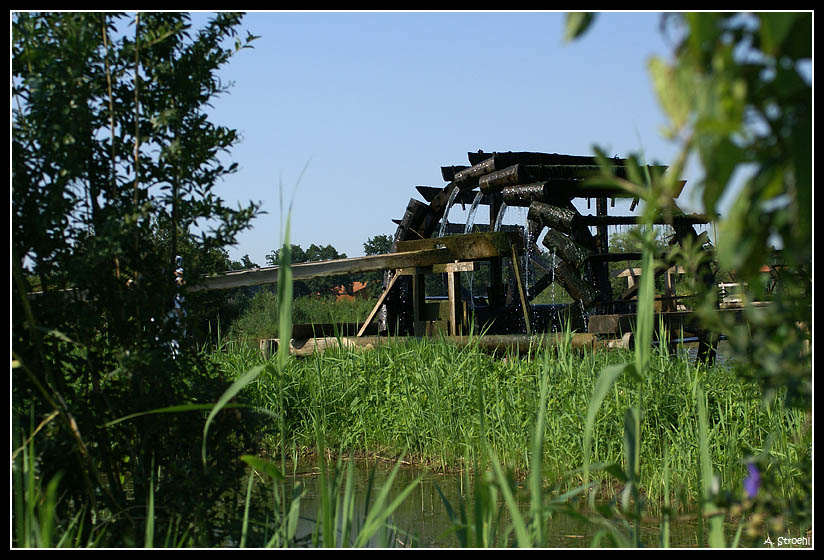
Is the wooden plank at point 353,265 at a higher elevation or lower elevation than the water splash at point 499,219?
lower

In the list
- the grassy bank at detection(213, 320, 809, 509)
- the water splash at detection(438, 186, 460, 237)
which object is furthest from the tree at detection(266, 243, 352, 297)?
the grassy bank at detection(213, 320, 809, 509)

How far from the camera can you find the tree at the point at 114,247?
2582 mm

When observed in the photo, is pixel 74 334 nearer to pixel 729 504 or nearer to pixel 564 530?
pixel 729 504

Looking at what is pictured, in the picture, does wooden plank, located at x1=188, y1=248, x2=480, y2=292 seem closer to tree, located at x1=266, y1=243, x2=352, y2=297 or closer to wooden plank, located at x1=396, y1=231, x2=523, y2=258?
wooden plank, located at x1=396, y1=231, x2=523, y2=258

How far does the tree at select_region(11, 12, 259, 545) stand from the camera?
2.58 m

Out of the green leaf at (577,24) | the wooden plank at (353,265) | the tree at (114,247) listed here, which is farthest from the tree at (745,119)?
the wooden plank at (353,265)

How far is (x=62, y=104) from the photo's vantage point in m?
2.63

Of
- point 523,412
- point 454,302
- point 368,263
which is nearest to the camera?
point 523,412

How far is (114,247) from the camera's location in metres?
2.54

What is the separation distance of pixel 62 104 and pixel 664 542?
223 centimetres

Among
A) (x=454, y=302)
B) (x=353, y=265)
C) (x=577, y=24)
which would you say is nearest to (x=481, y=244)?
(x=454, y=302)

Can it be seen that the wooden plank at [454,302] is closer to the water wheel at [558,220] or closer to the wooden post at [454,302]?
the wooden post at [454,302]

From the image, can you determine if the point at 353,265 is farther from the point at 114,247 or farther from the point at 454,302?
the point at 114,247

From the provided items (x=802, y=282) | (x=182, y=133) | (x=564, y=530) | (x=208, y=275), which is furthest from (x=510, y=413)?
(x=802, y=282)
